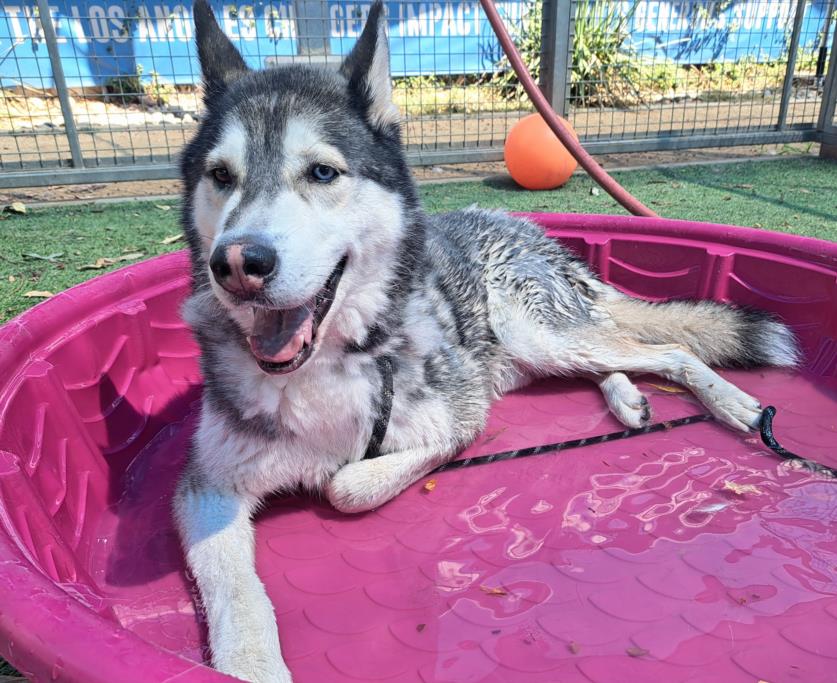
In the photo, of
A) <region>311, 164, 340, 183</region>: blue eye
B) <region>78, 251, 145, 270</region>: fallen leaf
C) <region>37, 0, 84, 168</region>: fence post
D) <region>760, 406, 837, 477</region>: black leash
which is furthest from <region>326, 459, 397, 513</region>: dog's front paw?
<region>37, 0, 84, 168</region>: fence post

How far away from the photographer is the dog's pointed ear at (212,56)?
2.25 metres

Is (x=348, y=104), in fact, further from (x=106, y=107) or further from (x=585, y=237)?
(x=106, y=107)

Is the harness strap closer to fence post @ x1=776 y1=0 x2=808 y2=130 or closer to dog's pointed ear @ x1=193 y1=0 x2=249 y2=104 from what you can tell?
dog's pointed ear @ x1=193 y1=0 x2=249 y2=104

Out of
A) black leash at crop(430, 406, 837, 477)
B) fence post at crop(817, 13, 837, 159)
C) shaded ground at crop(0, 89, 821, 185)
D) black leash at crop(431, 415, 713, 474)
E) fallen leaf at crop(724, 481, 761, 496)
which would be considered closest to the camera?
fallen leaf at crop(724, 481, 761, 496)

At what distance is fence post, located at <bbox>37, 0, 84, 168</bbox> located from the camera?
5.80 m

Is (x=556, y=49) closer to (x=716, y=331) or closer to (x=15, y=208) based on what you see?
(x=716, y=331)

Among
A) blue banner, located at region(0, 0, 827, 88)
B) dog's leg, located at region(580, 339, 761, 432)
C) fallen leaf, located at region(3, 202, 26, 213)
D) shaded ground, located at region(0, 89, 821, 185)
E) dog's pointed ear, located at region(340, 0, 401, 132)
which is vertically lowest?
dog's leg, located at region(580, 339, 761, 432)

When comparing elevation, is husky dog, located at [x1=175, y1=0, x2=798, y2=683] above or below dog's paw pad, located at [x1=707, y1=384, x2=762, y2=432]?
above

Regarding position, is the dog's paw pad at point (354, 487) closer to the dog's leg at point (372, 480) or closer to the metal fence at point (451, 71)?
the dog's leg at point (372, 480)

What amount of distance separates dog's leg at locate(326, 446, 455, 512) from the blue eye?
964 mm

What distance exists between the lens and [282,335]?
1908 millimetres

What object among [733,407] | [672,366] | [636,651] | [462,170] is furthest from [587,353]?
[462,170]

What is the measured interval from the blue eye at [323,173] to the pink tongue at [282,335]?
384 millimetres

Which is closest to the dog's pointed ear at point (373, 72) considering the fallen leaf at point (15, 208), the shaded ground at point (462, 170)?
the shaded ground at point (462, 170)
